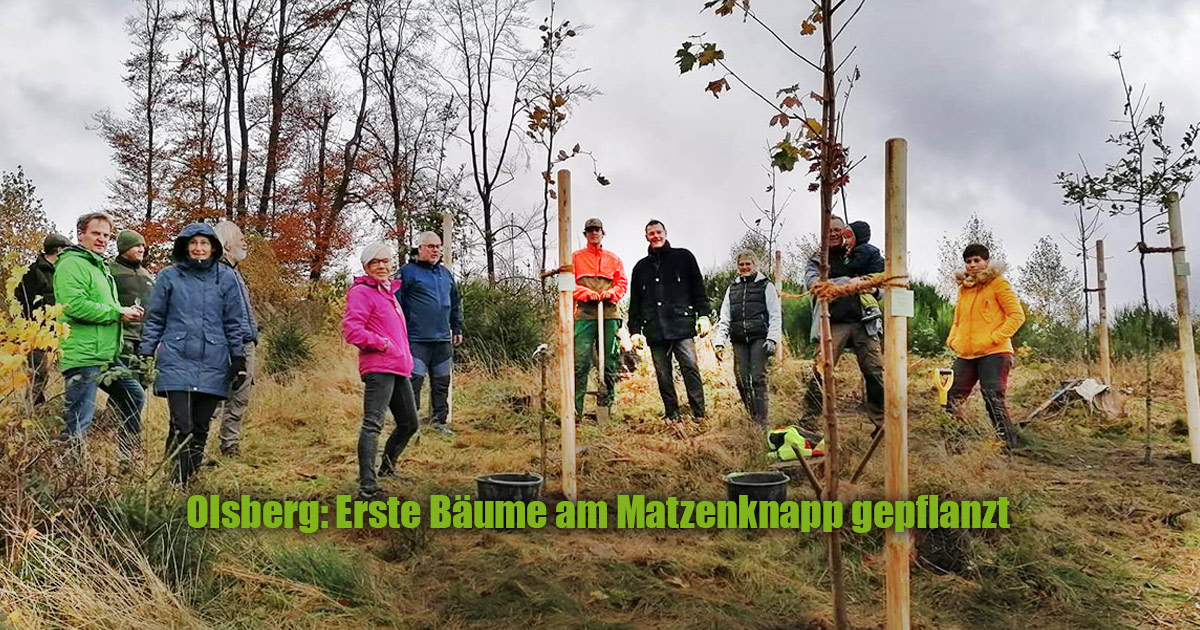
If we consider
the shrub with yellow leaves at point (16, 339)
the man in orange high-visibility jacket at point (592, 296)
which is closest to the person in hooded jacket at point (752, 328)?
the man in orange high-visibility jacket at point (592, 296)

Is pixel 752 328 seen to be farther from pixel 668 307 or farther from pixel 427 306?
pixel 427 306

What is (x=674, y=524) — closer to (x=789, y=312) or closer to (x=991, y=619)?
(x=991, y=619)

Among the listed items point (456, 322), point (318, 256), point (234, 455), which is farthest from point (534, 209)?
point (234, 455)

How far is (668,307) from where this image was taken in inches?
248

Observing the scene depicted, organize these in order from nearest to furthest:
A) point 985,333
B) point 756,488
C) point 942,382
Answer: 1. point 756,488
2. point 985,333
3. point 942,382

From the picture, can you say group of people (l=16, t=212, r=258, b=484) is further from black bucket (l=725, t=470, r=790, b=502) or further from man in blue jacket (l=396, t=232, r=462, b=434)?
black bucket (l=725, t=470, r=790, b=502)

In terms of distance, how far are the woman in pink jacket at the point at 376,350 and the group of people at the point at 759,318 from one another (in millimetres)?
1511

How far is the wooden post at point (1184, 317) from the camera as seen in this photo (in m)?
5.80

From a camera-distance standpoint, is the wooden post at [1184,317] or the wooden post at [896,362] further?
the wooden post at [1184,317]

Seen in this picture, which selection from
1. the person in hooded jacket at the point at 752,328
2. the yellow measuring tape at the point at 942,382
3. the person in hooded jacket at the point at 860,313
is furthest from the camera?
the yellow measuring tape at the point at 942,382

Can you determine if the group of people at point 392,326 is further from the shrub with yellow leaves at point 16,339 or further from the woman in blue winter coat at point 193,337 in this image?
the shrub with yellow leaves at point 16,339

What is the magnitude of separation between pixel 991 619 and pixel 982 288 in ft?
10.8

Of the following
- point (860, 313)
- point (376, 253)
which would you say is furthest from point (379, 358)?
point (860, 313)

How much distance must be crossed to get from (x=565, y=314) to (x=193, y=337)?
194 cm
